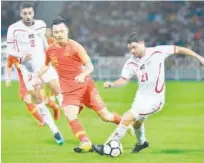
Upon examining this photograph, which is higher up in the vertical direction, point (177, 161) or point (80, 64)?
point (80, 64)

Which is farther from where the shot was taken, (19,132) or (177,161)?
(19,132)

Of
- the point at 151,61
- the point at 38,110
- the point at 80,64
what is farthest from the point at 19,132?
the point at 151,61

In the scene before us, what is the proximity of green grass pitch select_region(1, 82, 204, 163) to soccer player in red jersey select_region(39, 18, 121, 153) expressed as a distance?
0.32 meters

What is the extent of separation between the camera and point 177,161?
23.4 feet

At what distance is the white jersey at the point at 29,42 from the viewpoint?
920cm

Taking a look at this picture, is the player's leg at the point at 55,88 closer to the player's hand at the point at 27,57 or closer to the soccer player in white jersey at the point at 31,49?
the soccer player in white jersey at the point at 31,49

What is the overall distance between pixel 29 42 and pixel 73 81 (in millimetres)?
1824

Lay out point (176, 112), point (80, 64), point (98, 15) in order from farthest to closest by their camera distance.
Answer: point (98, 15), point (176, 112), point (80, 64)

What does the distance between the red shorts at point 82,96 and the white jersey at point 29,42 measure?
5.11 feet

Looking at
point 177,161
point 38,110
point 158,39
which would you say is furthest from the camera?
point 158,39

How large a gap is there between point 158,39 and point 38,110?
1179cm

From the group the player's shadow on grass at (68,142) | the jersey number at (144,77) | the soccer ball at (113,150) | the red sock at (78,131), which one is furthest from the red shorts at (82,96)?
the player's shadow on grass at (68,142)

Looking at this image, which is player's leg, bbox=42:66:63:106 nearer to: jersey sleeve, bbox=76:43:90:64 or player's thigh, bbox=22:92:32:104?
player's thigh, bbox=22:92:32:104

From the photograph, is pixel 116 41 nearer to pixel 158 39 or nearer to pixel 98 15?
pixel 98 15
